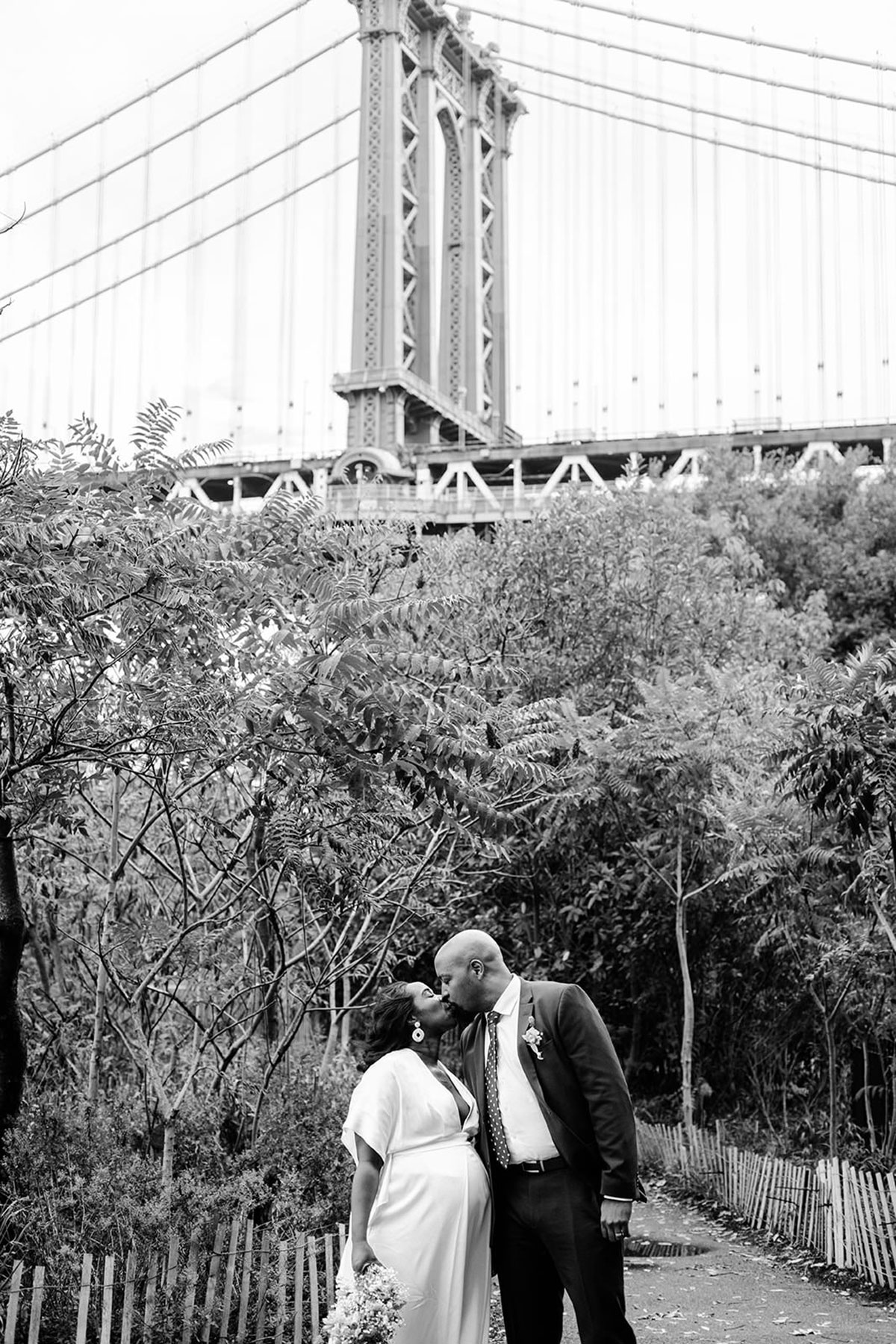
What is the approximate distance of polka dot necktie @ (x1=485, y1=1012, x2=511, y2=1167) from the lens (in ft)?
15.8

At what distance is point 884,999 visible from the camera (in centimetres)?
1160

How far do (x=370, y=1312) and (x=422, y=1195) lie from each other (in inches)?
18.1

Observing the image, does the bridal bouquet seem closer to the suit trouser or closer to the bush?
the suit trouser

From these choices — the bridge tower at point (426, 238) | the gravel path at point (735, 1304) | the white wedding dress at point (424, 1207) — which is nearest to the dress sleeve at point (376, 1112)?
the white wedding dress at point (424, 1207)

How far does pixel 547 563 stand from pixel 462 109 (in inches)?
2013

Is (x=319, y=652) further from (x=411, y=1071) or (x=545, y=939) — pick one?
(x=545, y=939)

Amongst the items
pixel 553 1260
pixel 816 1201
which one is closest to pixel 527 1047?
pixel 553 1260

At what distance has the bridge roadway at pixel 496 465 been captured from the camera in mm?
52219

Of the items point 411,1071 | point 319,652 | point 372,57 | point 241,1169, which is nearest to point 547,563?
point 241,1169

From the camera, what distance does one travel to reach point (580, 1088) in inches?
185

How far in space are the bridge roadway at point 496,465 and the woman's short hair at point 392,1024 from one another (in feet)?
135

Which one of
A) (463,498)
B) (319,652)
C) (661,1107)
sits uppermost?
(463,498)

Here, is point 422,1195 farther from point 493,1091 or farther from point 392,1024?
point 392,1024

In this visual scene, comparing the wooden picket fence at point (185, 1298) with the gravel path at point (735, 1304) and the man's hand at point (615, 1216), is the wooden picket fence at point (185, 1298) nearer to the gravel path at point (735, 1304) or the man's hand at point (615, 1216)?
the gravel path at point (735, 1304)
